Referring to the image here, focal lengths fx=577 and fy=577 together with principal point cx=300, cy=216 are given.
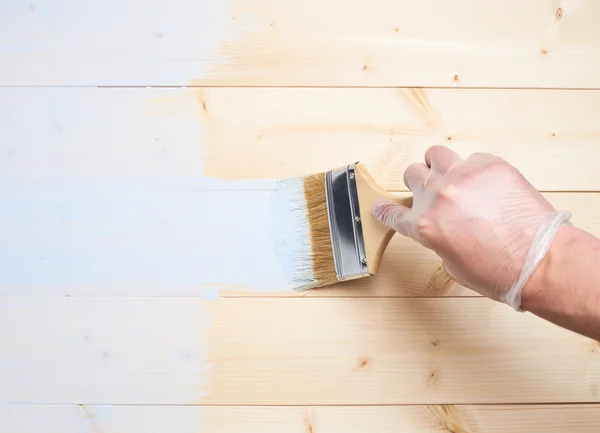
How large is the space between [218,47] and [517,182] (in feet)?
1.93

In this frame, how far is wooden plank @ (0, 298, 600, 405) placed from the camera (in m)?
0.95

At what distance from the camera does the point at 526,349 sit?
971 millimetres

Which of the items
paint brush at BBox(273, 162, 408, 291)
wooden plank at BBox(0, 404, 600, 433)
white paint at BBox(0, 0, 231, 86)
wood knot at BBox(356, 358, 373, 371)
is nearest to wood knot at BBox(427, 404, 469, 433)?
wooden plank at BBox(0, 404, 600, 433)

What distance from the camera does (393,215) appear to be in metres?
0.82

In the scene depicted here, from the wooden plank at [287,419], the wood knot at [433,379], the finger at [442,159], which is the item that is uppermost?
the finger at [442,159]

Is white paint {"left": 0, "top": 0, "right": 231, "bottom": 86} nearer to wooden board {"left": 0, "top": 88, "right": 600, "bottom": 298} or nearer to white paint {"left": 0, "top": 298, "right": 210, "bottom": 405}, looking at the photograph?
wooden board {"left": 0, "top": 88, "right": 600, "bottom": 298}

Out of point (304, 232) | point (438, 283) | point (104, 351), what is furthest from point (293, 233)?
point (104, 351)

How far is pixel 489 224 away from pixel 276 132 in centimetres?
44

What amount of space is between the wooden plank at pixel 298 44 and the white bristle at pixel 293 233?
0.20 meters

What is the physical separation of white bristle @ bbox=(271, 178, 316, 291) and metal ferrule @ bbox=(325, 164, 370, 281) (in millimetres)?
59

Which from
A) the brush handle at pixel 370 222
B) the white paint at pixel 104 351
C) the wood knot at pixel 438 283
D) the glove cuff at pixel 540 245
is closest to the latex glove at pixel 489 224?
the glove cuff at pixel 540 245

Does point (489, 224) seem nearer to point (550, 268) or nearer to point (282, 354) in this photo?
point (550, 268)

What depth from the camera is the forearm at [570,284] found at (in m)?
0.65

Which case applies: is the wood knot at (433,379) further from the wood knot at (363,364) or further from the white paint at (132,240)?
the white paint at (132,240)
